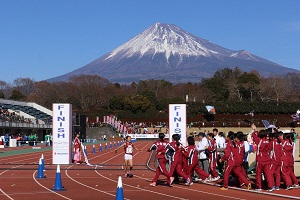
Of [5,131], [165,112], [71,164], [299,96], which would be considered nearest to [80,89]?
[165,112]

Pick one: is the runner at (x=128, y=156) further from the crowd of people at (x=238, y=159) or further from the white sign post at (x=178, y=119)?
the white sign post at (x=178, y=119)

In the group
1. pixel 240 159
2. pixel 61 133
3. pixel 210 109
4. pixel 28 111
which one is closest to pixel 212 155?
pixel 240 159

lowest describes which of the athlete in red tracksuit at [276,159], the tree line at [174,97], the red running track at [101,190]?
the red running track at [101,190]

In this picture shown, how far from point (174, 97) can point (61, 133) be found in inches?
3583

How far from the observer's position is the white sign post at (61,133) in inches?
1135

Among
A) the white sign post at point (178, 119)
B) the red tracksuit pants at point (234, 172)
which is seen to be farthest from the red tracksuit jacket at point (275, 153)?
the white sign post at point (178, 119)

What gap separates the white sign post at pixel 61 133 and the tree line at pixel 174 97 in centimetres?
7345

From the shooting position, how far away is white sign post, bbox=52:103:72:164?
28.8 m

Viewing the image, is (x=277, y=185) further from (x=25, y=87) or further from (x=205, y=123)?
(x=25, y=87)

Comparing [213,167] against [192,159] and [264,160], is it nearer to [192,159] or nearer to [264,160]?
[192,159]

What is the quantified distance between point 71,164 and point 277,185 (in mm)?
13994

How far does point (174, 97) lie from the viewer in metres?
120

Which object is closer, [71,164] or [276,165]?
[276,165]

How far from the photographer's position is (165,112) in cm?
10606
